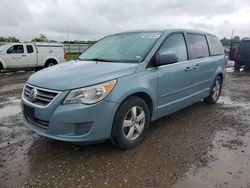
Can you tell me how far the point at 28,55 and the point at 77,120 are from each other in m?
12.4

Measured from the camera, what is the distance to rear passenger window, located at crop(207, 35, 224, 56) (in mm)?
6113

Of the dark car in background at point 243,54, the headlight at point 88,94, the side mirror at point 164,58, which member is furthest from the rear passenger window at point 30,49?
the headlight at point 88,94

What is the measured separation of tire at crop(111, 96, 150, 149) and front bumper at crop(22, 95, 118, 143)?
0.14 metres

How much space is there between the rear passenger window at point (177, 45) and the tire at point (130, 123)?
43.4 inches

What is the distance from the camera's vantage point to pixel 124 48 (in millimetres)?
4527

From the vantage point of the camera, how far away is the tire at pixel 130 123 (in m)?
3.55

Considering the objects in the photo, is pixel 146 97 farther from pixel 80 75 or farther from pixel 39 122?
pixel 39 122

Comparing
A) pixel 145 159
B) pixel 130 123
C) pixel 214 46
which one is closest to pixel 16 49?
pixel 214 46

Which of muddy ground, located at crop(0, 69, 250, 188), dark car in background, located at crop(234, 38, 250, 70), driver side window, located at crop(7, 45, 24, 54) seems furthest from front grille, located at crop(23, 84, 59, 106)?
dark car in background, located at crop(234, 38, 250, 70)

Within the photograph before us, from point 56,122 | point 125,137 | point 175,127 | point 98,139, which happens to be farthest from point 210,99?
point 56,122

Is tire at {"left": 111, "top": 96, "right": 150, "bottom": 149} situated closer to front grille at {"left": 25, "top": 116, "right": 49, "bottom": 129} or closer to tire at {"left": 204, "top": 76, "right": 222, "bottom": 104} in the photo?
front grille at {"left": 25, "top": 116, "right": 49, "bottom": 129}

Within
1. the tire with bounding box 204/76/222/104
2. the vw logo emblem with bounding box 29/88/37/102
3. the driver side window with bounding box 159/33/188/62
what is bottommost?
the tire with bounding box 204/76/222/104

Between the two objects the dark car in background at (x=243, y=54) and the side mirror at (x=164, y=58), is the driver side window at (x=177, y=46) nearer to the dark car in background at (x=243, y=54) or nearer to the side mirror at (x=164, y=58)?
the side mirror at (x=164, y=58)

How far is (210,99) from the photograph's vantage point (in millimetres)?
6320
